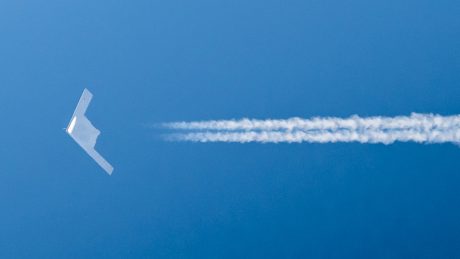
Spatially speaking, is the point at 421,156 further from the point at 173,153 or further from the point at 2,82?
the point at 2,82

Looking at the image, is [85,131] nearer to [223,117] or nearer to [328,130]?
[223,117]

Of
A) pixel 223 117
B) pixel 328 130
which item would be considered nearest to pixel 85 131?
pixel 223 117

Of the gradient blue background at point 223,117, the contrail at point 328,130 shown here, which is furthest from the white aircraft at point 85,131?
the contrail at point 328,130

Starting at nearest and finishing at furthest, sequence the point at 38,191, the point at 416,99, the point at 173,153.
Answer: the point at 416,99, the point at 173,153, the point at 38,191

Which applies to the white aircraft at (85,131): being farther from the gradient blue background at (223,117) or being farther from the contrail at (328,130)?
the contrail at (328,130)

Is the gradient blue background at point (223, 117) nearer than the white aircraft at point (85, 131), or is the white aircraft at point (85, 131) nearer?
the gradient blue background at point (223, 117)

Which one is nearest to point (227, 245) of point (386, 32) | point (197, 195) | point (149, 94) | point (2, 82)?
point (197, 195)
